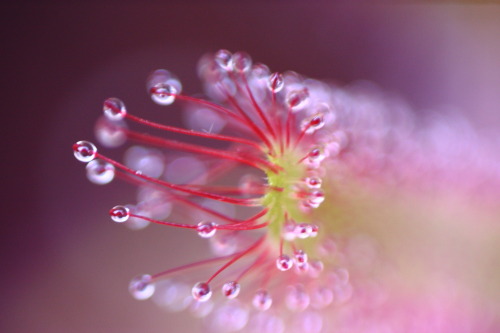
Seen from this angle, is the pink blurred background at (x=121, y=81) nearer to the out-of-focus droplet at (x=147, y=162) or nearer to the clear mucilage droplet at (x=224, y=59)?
the out-of-focus droplet at (x=147, y=162)

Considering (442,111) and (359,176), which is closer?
(359,176)

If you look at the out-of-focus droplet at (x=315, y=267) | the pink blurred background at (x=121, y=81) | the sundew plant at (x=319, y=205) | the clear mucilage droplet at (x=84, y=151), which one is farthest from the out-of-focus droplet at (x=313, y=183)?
the pink blurred background at (x=121, y=81)

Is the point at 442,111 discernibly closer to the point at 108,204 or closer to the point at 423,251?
the point at 423,251

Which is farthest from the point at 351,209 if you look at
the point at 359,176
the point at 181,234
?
the point at 181,234

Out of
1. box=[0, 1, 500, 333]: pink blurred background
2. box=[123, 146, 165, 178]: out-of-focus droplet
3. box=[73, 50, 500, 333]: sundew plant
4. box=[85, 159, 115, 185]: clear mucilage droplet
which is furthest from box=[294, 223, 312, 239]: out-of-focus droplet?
box=[0, 1, 500, 333]: pink blurred background

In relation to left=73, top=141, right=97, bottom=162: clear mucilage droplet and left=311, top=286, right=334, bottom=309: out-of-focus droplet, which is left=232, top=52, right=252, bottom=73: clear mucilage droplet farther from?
left=311, top=286, right=334, bottom=309: out-of-focus droplet

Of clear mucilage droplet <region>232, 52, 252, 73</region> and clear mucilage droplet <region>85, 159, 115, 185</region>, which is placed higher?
clear mucilage droplet <region>232, 52, 252, 73</region>
